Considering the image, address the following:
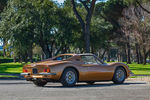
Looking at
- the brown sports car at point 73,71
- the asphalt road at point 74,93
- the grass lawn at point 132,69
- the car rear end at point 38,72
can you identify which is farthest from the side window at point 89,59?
the grass lawn at point 132,69

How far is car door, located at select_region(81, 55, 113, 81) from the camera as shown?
46.0 ft

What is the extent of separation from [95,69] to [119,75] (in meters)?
1.32

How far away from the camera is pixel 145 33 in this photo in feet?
179

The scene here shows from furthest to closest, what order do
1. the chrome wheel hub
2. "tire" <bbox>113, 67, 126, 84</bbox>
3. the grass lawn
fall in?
the grass lawn < "tire" <bbox>113, 67, 126, 84</bbox> < the chrome wheel hub

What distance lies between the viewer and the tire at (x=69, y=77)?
13.1 metres

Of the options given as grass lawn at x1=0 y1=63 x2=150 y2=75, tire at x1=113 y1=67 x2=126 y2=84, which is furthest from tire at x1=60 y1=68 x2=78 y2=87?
grass lawn at x1=0 y1=63 x2=150 y2=75

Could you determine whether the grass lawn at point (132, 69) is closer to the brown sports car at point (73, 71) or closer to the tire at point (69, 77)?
the brown sports car at point (73, 71)

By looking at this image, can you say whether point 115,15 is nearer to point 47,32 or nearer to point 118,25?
point 118,25

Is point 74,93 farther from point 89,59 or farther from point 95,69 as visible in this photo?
point 89,59

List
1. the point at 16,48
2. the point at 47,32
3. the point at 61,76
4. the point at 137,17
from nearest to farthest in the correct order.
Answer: the point at 61,76, the point at 47,32, the point at 16,48, the point at 137,17

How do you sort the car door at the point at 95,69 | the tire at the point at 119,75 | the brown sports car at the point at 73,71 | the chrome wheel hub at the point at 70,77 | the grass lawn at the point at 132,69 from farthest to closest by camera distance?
the grass lawn at the point at 132,69
the tire at the point at 119,75
the car door at the point at 95,69
the chrome wheel hub at the point at 70,77
the brown sports car at the point at 73,71

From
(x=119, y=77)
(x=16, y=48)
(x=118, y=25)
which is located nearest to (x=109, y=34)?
(x=118, y=25)

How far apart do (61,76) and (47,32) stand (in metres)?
24.0

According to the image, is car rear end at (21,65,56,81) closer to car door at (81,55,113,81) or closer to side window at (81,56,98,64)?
car door at (81,55,113,81)
